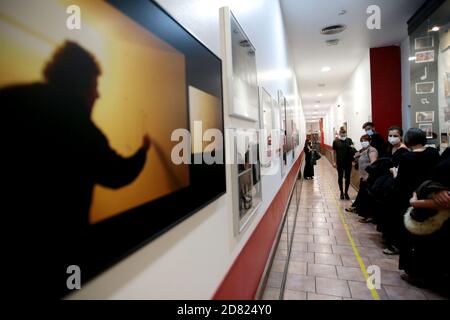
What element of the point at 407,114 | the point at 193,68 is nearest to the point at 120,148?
the point at 193,68

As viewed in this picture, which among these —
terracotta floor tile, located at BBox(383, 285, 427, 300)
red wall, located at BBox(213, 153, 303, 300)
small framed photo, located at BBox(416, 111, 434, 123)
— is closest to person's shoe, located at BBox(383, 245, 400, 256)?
terracotta floor tile, located at BBox(383, 285, 427, 300)

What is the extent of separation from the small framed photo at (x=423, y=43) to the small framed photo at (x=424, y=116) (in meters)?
1.01

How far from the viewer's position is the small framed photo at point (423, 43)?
394 cm

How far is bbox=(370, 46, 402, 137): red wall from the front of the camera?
6105mm

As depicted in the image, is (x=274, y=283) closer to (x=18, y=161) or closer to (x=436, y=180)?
(x=436, y=180)

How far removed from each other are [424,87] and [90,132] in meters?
5.22

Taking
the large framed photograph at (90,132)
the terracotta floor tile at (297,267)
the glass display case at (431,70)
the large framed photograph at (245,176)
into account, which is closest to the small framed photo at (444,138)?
the glass display case at (431,70)

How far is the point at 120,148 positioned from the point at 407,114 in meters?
6.88

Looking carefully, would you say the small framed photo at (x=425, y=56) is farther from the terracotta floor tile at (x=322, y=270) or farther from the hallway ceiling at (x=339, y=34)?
the terracotta floor tile at (x=322, y=270)

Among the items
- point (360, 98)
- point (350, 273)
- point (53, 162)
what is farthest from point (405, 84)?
point (53, 162)

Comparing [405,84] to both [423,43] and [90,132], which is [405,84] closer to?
[423,43]

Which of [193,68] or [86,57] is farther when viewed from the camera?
[193,68]

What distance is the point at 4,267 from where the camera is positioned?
38 centimetres

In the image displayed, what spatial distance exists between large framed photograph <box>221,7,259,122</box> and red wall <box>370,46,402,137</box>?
17.8 feet
